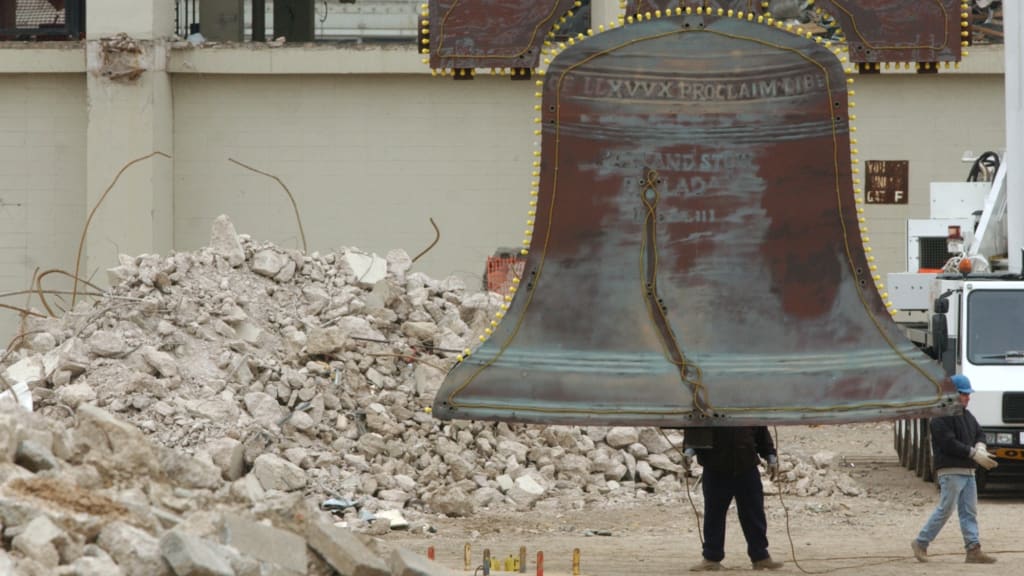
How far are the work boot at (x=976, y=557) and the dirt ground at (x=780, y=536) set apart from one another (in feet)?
0.27

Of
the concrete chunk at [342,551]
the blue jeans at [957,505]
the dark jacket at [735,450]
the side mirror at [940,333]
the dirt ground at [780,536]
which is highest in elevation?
the side mirror at [940,333]

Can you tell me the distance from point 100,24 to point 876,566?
766 inches

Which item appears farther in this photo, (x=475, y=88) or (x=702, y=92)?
(x=475, y=88)

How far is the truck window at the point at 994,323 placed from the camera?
1941cm

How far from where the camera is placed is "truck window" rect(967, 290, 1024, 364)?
1941 centimetres

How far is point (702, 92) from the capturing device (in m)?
11.9

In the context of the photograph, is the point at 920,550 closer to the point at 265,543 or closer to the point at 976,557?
the point at 976,557

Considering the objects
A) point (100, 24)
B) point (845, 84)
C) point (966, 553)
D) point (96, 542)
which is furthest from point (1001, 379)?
point (100, 24)

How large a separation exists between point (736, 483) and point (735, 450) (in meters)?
0.34

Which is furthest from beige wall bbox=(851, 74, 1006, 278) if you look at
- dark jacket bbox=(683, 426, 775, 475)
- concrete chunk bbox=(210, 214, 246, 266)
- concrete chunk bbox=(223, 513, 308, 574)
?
concrete chunk bbox=(223, 513, 308, 574)

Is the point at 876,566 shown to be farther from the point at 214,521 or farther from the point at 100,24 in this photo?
the point at 100,24

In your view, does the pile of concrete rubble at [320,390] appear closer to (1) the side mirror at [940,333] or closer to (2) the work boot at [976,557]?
(1) the side mirror at [940,333]

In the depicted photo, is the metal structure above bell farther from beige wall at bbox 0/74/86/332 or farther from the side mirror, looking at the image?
beige wall at bbox 0/74/86/332

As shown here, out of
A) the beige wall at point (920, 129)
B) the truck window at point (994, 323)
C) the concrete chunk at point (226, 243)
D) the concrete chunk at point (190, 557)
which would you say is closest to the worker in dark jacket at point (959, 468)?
the truck window at point (994, 323)
